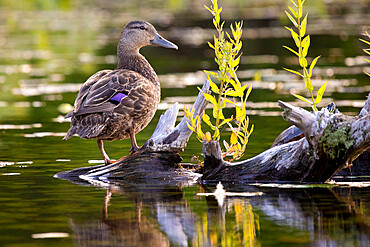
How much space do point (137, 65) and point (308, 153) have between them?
313cm

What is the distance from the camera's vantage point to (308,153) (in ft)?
25.4

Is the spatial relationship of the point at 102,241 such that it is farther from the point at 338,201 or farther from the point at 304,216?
the point at 338,201

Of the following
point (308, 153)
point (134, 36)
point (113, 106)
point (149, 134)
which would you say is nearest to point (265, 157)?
point (308, 153)

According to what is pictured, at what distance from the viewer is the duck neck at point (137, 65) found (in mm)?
9969

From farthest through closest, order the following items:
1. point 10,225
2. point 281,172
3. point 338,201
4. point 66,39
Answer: point 66,39 → point 281,172 → point 338,201 → point 10,225

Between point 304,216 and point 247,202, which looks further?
point 247,202

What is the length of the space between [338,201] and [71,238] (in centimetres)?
248

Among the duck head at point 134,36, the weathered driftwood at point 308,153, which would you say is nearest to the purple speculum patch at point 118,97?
the weathered driftwood at point 308,153

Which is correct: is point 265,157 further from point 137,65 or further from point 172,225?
point 137,65

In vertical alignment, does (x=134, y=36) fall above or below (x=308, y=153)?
→ above

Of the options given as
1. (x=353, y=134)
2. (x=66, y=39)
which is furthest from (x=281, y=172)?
(x=66, y=39)

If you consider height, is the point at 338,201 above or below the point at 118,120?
below

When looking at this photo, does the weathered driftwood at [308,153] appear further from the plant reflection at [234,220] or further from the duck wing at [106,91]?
the duck wing at [106,91]

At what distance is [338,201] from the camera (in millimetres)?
7082
